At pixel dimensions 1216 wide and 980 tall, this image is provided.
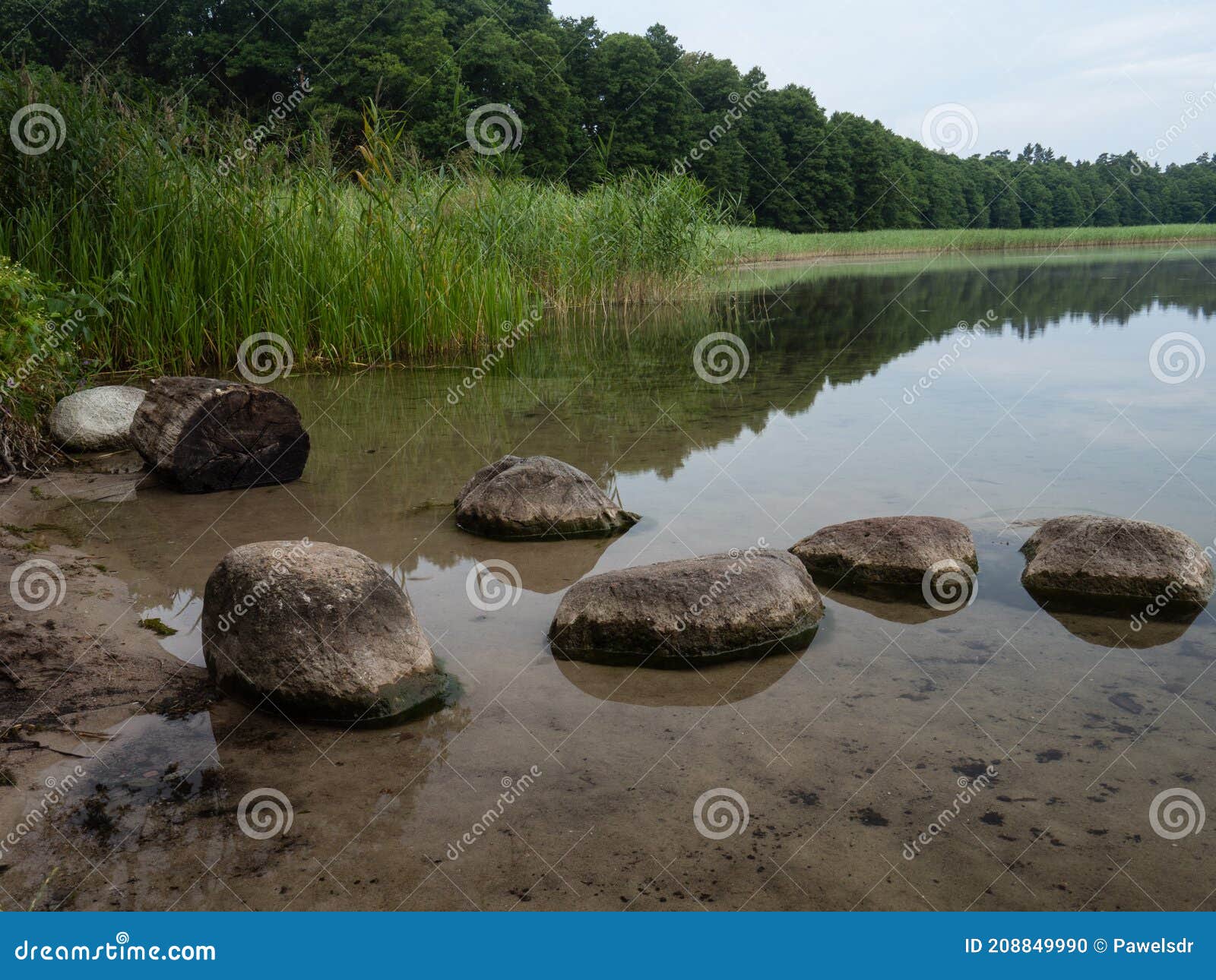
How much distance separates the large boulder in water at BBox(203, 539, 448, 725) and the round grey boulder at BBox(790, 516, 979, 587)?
1.86 metres

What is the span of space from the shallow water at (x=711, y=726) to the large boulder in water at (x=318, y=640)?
0.37ft

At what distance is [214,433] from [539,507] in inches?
84.3

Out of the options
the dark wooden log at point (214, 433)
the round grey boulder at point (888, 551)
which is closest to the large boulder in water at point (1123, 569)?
the round grey boulder at point (888, 551)

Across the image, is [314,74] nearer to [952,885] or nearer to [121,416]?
[121,416]

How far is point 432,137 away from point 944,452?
29.5m

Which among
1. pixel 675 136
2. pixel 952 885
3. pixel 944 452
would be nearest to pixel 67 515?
pixel 952 885


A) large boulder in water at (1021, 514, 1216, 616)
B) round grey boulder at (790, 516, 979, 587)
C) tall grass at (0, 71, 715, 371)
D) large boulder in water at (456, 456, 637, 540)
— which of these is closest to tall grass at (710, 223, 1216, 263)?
tall grass at (0, 71, 715, 371)

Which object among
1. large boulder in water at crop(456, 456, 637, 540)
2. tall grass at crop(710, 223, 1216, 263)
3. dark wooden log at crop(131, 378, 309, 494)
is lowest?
dark wooden log at crop(131, 378, 309, 494)

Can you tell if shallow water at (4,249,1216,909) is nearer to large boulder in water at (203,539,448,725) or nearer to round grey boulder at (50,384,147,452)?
large boulder in water at (203,539,448,725)

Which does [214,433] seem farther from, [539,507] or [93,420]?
[539,507]

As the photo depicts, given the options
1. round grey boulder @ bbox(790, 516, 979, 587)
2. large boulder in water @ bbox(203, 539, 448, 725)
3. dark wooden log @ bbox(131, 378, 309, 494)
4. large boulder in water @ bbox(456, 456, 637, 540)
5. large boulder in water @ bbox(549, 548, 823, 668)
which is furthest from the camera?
dark wooden log @ bbox(131, 378, 309, 494)

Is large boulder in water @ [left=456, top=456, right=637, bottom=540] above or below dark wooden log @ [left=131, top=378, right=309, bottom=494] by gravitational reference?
above

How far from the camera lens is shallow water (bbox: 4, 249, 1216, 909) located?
2.22 metres

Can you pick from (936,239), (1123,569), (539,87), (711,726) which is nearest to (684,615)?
(711,726)
